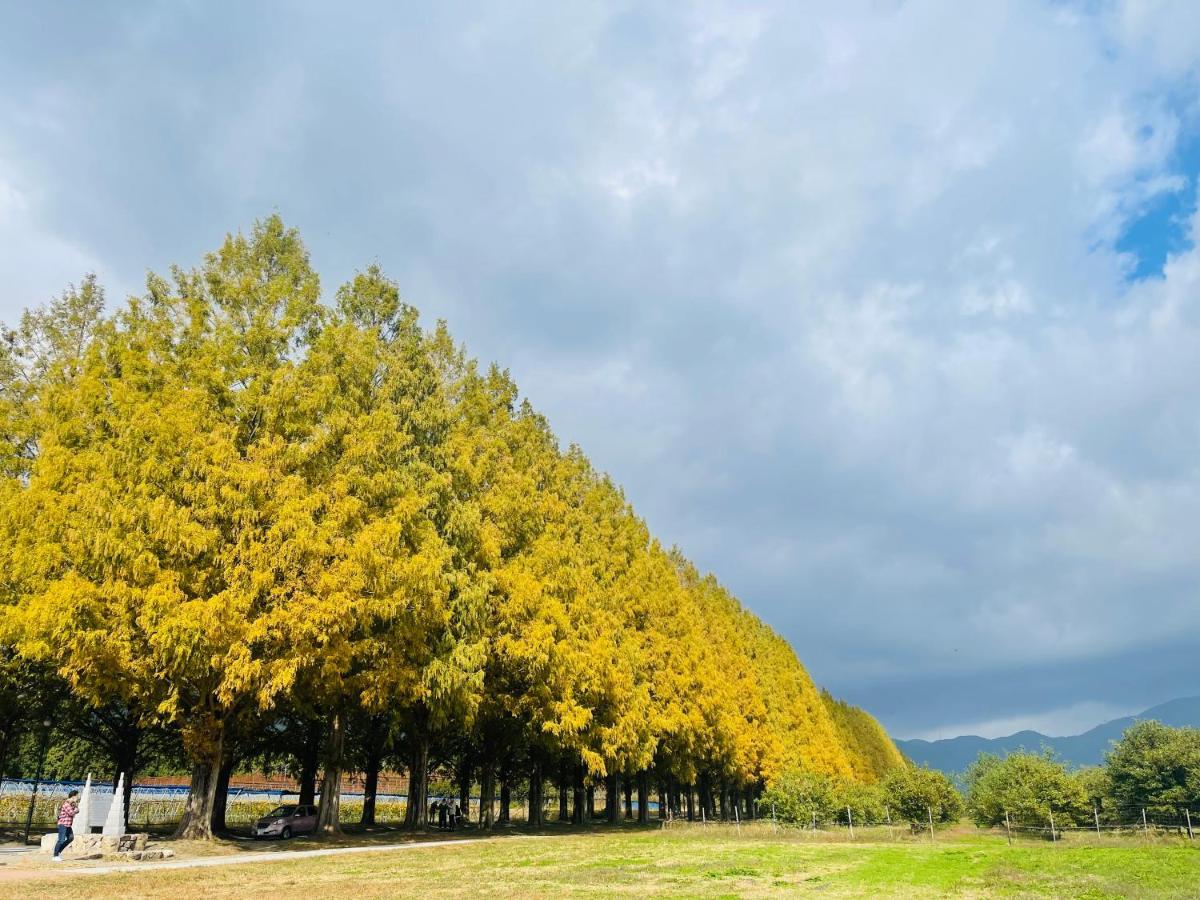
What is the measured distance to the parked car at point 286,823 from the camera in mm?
27797

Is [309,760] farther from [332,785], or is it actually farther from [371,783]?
[332,785]

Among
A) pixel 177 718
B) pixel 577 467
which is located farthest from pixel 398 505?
pixel 577 467

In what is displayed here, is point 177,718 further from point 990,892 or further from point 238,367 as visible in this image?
point 990,892

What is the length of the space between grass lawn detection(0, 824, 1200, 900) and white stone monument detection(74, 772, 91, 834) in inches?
125

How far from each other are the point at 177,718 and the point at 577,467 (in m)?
22.5

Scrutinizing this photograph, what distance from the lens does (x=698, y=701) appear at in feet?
122

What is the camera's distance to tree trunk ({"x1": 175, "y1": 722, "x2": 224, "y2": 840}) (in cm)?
1851

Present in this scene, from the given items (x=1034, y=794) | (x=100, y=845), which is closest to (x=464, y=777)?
(x=100, y=845)

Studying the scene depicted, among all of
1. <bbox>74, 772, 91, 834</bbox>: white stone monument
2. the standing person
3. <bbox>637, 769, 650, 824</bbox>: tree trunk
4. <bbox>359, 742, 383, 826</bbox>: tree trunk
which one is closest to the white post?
<bbox>74, 772, 91, 834</bbox>: white stone monument

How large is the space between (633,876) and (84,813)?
11.6m

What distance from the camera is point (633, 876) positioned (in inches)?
554

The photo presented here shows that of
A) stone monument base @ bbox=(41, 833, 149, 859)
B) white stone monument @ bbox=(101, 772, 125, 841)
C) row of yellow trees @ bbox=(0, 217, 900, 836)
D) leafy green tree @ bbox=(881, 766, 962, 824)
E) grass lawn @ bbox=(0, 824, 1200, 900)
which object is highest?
row of yellow trees @ bbox=(0, 217, 900, 836)

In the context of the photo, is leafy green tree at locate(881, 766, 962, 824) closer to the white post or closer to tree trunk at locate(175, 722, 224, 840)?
tree trunk at locate(175, 722, 224, 840)

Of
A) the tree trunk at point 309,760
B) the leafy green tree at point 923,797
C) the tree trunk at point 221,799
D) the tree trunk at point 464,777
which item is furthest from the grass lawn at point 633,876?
the leafy green tree at point 923,797
